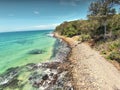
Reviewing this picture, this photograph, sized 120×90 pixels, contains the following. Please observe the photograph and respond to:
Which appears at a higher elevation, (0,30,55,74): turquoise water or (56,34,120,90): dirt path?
(56,34,120,90): dirt path

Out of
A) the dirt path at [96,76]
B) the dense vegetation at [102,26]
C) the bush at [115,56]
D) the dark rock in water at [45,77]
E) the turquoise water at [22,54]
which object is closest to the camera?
the dirt path at [96,76]

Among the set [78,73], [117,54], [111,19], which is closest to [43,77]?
[78,73]

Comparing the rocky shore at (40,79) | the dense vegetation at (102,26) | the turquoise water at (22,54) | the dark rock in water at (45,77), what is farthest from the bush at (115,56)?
the turquoise water at (22,54)

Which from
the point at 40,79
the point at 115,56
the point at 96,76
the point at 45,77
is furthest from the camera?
the point at 115,56

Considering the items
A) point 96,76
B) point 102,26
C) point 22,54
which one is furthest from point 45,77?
point 102,26

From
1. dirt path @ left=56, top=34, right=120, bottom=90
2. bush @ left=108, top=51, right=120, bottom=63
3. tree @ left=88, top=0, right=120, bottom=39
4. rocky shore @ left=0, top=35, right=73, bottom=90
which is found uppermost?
tree @ left=88, top=0, right=120, bottom=39

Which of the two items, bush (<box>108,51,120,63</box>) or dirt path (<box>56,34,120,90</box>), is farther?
bush (<box>108,51,120,63</box>)

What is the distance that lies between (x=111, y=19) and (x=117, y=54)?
22.2m

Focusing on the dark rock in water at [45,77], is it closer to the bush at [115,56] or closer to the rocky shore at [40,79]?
the rocky shore at [40,79]

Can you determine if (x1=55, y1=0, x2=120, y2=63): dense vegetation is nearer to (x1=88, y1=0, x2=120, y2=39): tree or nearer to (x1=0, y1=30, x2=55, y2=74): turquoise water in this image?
(x1=88, y1=0, x2=120, y2=39): tree

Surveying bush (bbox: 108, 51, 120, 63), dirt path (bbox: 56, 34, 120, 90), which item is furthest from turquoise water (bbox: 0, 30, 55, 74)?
bush (bbox: 108, 51, 120, 63)

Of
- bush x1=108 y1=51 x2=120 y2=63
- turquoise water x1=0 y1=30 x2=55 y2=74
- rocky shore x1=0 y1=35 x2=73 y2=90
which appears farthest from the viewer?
turquoise water x1=0 y1=30 x2=55 y2=74

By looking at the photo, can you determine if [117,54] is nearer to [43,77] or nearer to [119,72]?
[119,72]

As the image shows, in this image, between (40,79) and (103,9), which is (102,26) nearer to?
(103,9)
